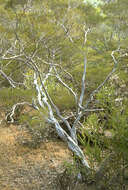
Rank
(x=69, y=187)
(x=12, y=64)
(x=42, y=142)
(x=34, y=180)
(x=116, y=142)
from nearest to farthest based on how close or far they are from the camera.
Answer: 1. (x=116, y=142)
2. (x=69, y=187)
3. (x=34, y=180)
4. (x=42, y=142)
5. (x=12, y=64)

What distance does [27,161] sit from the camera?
4504mm

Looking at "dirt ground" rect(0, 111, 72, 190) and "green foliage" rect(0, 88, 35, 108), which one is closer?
"dirt ground" rect(0, 111, 72, 190)

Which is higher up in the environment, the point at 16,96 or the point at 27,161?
the point at 16,96

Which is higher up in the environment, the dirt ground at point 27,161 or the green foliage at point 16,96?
the green foliage at point 16,96

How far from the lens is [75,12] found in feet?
22.7

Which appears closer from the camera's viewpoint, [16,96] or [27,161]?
[27,161]

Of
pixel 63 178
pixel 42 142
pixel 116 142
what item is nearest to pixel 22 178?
pixel 63 178

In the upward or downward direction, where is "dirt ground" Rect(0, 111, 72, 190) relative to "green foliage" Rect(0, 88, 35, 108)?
downward

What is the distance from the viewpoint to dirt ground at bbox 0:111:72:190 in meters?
3.81

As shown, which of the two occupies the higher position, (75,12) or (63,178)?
(75,12)

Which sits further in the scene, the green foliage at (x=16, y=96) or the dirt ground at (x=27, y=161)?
the green foliage at (x=16, y=96)

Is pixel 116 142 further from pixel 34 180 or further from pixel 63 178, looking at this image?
pixel 34 180

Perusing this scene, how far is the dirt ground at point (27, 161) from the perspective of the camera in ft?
12.5

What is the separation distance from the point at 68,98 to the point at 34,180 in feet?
5.01
